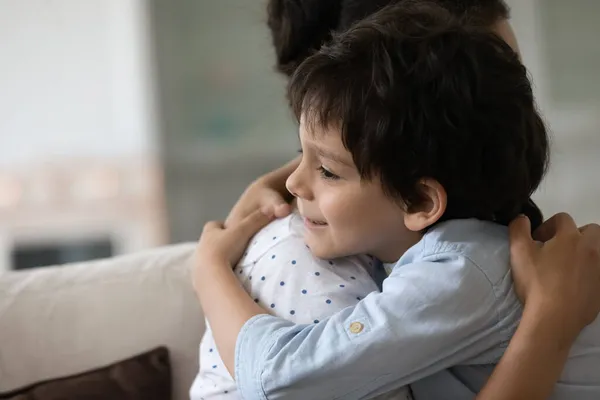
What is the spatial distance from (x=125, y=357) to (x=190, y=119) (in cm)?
164

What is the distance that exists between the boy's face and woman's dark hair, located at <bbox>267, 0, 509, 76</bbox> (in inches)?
10.6

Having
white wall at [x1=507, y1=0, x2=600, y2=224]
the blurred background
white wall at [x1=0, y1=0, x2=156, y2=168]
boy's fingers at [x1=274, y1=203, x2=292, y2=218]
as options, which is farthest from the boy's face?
white wall at [x1=0, y1=0, x2=156, y2=168]

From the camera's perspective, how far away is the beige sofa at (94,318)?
4.12ft

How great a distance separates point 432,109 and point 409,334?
0.24m

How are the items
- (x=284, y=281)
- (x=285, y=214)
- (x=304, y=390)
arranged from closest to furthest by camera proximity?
→ 1. (x=304, y=390)
2. (x=284, y=281)
3. (x=285, y=214)

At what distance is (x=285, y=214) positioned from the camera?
1.09 metres

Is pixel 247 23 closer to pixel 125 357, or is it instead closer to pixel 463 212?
pixel 125 357

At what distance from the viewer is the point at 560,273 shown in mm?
908

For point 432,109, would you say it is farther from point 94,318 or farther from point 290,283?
point 94,318

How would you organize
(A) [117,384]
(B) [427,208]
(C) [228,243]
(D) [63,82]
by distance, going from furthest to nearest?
(D) [63,82], (A) [117,384], (C) [228,243], (B) [427,208]

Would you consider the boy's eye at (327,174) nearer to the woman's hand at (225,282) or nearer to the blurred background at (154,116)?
the woman's hand at (225,282)

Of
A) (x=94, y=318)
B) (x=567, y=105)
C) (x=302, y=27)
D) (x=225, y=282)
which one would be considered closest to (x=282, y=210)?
(x=225, y=282)

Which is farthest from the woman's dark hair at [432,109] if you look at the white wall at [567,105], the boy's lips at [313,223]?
the white wall at [567,105]

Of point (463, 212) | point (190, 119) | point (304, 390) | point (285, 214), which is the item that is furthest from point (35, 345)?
point (190, 119)
